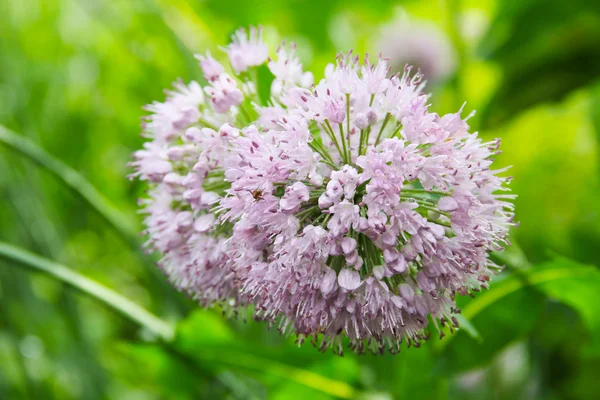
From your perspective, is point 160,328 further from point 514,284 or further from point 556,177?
point 556,177

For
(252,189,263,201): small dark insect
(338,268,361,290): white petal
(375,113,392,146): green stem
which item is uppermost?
(375,113,392,146): green stem

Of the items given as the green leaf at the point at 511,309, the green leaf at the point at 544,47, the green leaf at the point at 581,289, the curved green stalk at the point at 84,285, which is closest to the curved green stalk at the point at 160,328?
the curved green stalk at the point at 84,285

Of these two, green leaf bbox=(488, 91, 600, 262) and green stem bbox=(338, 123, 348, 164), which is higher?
green leaf bbox=(488, 91, 600, 262)

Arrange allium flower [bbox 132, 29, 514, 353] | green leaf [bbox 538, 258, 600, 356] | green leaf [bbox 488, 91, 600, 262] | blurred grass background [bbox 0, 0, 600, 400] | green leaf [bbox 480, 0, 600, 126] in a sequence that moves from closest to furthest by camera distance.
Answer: allium flower [bbox 132, 29, 514, 353]
green leaf [bbox 538, 258, 600, 356]
blurred grass background [bbox 0, 0, 600, 400]
green leaf [bbox 480, 0, 600, 126]
green leaf [bbox 488, 91, 600, 262]

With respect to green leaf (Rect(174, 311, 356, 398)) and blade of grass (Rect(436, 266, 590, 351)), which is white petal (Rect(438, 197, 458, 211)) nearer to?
blade of grass (Rect(436, 266, 590, 351))

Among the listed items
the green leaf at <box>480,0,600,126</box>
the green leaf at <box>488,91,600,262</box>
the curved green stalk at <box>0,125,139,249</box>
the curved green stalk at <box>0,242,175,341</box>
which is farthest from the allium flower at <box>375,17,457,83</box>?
the curved green stalk at <box>0,242,175,341</box>

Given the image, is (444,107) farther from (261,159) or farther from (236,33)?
(261,159)

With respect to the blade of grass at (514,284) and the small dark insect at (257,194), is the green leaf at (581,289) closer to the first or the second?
the blade of grass at (514,284)
